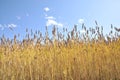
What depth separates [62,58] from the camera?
428 cm

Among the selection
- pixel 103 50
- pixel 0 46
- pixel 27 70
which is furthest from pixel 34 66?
pixel 103 50

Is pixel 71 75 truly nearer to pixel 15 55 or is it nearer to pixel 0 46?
pixel 15 55

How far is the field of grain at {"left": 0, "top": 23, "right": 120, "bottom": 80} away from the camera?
407 cm

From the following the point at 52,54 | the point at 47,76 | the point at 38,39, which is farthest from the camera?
the point at 38,39

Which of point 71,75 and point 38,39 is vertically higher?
point 38,39

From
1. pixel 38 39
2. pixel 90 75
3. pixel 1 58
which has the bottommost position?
pixel 90 75

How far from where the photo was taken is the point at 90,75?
410 centimetres

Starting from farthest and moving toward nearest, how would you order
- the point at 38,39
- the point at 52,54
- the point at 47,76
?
the point at 38,39
the point at 52,54
the point at 47,76

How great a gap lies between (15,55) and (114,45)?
6.02 ft

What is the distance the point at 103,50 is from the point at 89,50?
26 centimetres

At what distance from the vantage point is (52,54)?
4.31 m

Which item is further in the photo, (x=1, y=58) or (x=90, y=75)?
(x=1, y=58)

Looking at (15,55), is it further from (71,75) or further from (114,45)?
(114,45)

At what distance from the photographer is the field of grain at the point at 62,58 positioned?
4.07 m
